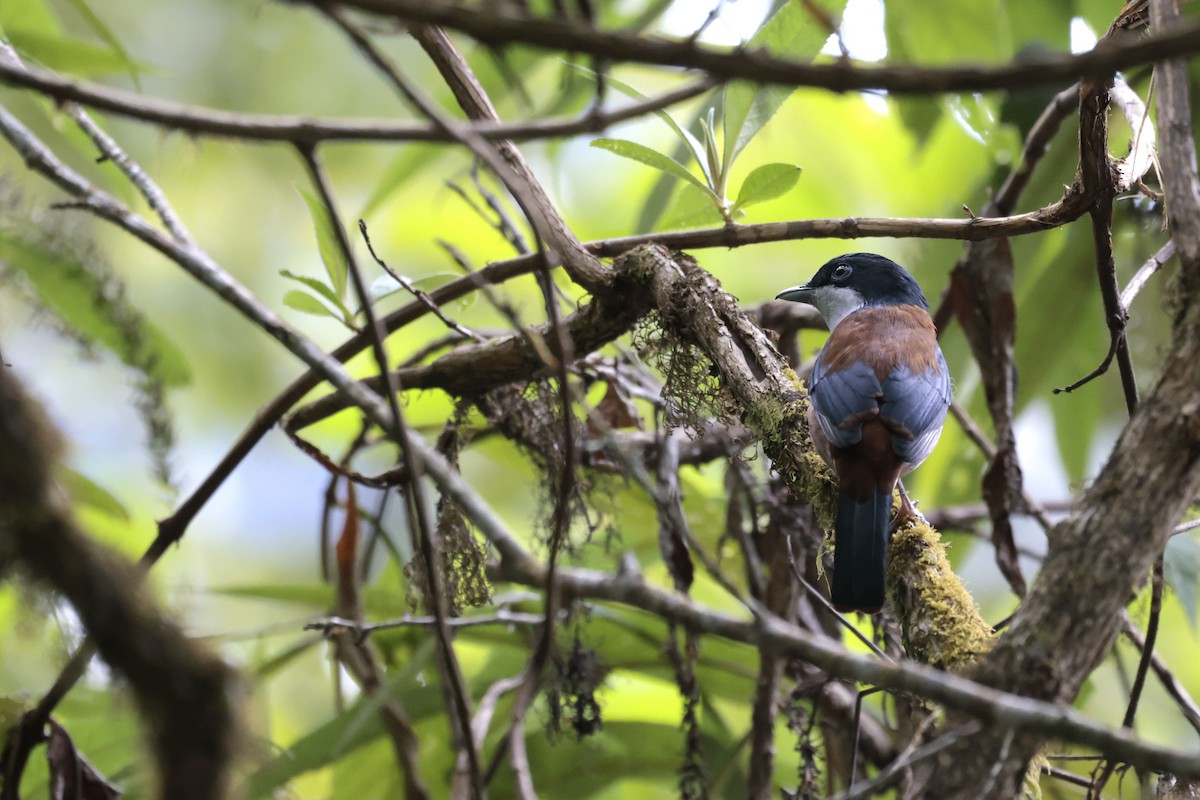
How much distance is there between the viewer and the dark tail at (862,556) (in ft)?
6.24

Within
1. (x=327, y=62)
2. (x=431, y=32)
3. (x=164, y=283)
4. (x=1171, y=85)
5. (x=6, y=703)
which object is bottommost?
(x=6, y=703)

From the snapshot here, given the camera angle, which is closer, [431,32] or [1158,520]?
[1158,520]

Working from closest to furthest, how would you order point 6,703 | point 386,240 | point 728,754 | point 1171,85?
point 1171,85 < point 6,703 < point 728,754 < point 386,240

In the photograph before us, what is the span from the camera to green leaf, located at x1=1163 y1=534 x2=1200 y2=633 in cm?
289

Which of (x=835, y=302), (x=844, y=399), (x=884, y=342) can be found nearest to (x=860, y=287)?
(x=835, y=302)

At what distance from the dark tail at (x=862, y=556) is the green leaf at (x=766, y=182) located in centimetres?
74

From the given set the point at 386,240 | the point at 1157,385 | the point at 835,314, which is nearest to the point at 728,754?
the point at 835,314

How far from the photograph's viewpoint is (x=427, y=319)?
5547mm

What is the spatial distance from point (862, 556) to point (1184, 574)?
158 cm

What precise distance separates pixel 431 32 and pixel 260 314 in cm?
113

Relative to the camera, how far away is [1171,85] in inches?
55.9

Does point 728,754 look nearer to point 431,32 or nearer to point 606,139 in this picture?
point 606,139

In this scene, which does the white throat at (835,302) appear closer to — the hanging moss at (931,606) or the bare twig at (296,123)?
the hanging moss at (931,606)

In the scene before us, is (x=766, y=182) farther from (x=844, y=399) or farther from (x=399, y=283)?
(x=399, y=283)
